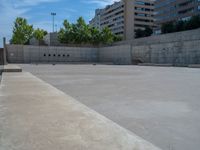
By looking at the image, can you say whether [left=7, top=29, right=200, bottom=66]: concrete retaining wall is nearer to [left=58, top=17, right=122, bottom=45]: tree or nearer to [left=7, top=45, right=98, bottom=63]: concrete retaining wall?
[left=7, top=45, right=98, bottom=63]: concrete retaining wall

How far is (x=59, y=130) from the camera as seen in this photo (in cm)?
337

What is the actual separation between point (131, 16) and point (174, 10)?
73.4 feet

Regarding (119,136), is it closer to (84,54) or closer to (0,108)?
(0,108)

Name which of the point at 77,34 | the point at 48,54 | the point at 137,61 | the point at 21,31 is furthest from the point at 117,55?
the point at 21,31

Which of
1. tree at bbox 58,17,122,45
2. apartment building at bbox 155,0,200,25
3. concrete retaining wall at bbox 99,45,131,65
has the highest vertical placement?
apartment building at bbox 155,0,200,25

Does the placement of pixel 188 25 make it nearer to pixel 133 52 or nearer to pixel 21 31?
pixel 133 52

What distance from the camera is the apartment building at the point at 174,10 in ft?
258

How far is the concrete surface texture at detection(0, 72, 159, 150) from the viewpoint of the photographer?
2830 mm

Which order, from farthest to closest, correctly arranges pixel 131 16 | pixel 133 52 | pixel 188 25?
pixel 131 16 → pixel 188 25 → pixel 133 52

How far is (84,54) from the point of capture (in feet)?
181

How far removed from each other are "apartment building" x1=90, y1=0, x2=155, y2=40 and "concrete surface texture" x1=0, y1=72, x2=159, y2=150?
101 meters

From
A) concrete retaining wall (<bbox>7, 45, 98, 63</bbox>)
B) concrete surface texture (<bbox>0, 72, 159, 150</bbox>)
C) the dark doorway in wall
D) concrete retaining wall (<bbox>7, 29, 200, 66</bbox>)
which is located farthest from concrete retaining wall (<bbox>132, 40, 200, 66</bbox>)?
concrete surface texture (<bbox>0, 72, 159, 150</bbox>)

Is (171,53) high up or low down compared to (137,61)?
up

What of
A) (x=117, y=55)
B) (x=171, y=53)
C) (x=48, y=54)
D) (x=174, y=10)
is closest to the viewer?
(x=171, y=53)
